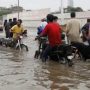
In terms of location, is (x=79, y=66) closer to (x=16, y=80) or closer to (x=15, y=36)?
(x=16, y=80)

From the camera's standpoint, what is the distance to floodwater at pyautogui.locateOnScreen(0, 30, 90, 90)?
8977 millimetres

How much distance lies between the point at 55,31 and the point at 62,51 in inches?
28.8

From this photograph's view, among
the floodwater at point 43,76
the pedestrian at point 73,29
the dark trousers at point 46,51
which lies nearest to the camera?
the floodwater at point 43,76

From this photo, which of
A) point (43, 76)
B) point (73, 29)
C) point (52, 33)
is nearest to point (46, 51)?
point (52, 33)

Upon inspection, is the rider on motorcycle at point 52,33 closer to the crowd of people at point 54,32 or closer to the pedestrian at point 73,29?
the crowd of people at point 54,32

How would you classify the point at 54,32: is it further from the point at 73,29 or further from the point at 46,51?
the point at 73,29

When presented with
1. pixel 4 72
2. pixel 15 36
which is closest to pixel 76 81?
pixel 4 72

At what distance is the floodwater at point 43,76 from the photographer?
8.98m

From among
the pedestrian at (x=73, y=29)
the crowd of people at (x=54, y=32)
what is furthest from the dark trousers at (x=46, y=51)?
the pedestrian at (x=73, y=29)

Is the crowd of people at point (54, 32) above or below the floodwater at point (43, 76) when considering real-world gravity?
above

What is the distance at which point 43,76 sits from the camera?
10.5m

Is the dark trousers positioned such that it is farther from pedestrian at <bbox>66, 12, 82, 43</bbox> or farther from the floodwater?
pedestrian at <bbox>66, 12, 82, 43</bbox>

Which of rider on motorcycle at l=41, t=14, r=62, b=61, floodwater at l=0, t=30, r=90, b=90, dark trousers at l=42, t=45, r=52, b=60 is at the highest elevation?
rider on motorcycle at l=41, t=14, r=62, b=61

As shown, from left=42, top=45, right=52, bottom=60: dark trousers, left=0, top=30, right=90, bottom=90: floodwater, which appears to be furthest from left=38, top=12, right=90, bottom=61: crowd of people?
left=0, top=30, right=90, bottom=90: floodwater
